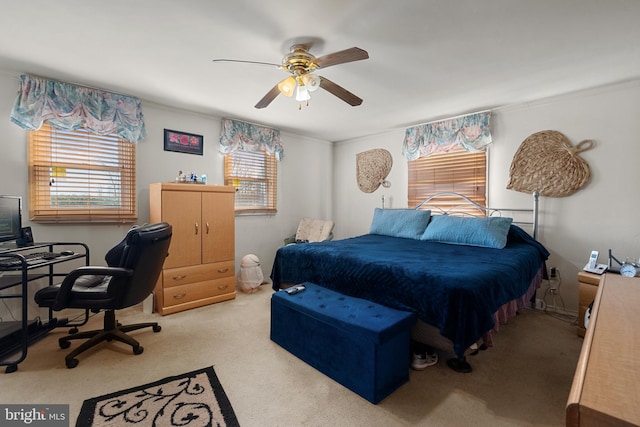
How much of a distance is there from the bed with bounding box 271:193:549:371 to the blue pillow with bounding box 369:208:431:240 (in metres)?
Result: 0.01

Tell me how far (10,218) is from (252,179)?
253 cm

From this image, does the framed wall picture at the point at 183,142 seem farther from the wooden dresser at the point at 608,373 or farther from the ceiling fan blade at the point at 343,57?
the wooden dresser at the point at 608,373

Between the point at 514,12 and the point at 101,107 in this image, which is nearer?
the point at 514,12

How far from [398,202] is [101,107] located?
3.86 meters

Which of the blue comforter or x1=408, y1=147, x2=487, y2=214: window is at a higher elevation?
x1=408, y1=147, x2=487, y2=214: window

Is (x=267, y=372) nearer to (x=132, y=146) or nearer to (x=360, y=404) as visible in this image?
(x=360, y=404)

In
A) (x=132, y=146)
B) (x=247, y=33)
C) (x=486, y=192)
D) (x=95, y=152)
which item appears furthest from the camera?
(x=486, y=192)

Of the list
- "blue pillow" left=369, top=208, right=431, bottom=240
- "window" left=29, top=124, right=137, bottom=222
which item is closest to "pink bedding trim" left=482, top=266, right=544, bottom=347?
"blue pillow" left=369, top=208, right=431, bottom=240

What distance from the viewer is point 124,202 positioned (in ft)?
10.6

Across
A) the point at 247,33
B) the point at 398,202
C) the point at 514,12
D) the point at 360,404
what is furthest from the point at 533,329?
the point at 247,33

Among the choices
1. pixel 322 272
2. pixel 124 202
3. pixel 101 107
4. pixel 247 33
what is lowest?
pixel 322 272

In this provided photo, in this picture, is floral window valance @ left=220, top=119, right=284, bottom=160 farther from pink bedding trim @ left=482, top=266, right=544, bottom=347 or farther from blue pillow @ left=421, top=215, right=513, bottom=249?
pink bedding trim @ left=482, top=266, right=544, bottom=347

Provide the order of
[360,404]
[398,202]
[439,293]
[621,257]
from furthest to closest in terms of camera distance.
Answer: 1. [398,202]
2. [621,257]
3. [439,293]
4. [360,404]

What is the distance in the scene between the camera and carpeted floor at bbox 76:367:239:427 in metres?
1.55
